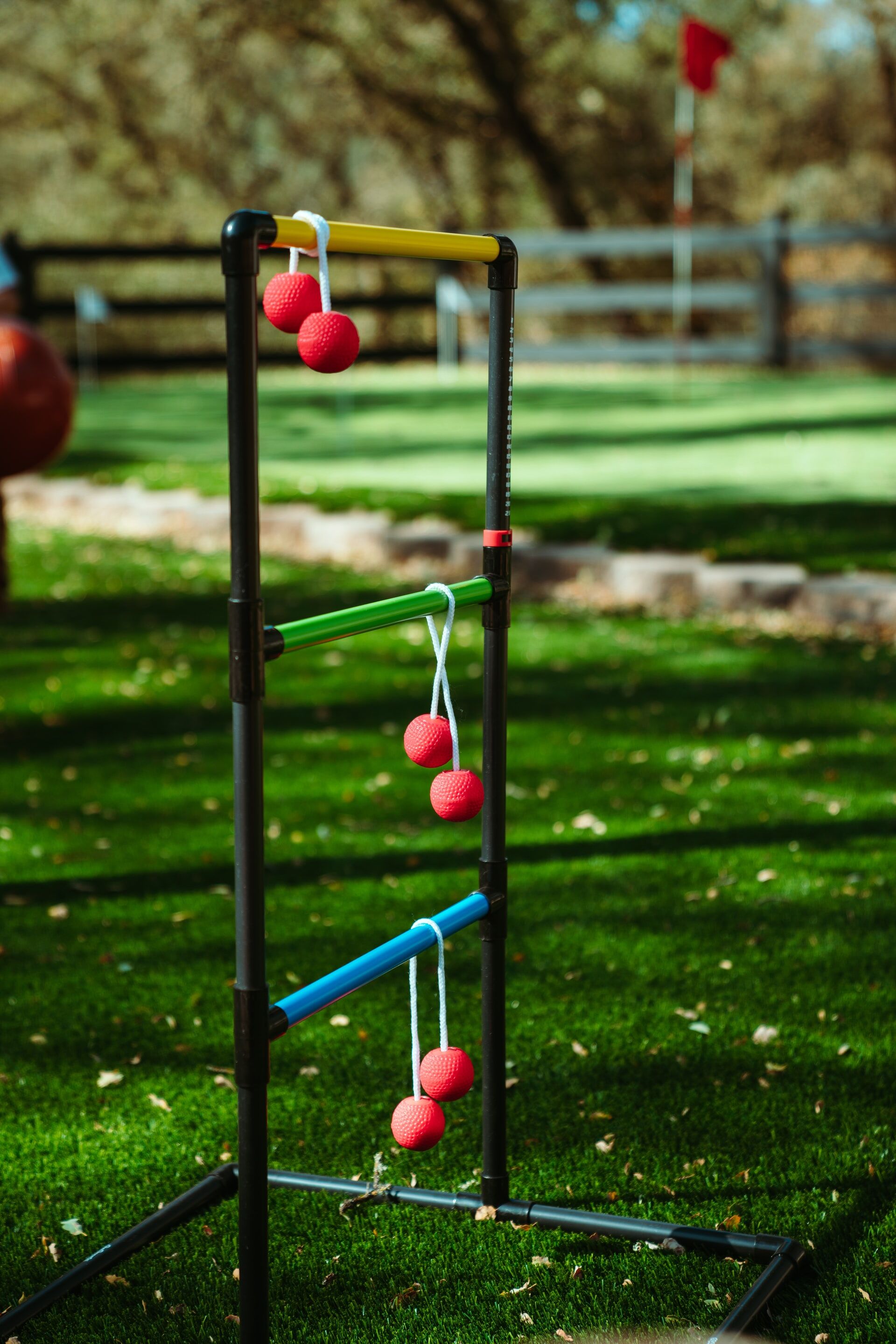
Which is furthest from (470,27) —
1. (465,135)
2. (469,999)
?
(469,999)

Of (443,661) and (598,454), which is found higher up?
(443,661)

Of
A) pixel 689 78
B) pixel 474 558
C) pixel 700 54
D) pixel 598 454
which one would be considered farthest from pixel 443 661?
pixel 700 54

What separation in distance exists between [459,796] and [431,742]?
0.28 ft

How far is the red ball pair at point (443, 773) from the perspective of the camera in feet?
6.56

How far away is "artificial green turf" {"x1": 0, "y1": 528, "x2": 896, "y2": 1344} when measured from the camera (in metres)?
2.23

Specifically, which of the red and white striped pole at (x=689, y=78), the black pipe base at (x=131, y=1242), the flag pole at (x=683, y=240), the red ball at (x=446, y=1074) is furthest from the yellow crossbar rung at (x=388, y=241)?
the red and white striped pole at (x=689, y=78)

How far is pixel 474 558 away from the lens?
24.3 feet

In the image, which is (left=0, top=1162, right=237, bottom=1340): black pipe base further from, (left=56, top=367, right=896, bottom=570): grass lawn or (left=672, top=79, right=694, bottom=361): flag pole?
(left=672, top=79, right=694, bottom=361): flag pole

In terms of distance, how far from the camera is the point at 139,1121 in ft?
8.82

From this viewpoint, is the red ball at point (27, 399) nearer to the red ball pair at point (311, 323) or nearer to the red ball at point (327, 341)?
the red ball pair at point (311, 323)

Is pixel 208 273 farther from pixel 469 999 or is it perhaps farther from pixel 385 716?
pixel 469 999

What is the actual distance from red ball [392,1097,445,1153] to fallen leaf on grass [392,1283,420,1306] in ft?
0.93

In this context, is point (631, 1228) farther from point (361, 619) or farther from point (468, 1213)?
point (361, 619)

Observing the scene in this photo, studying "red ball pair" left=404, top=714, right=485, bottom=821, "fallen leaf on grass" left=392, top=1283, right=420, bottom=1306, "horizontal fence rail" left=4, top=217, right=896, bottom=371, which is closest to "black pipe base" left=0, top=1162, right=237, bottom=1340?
"fallen leaf on grass" left=392, top=1283, right=420, bottom=1306
